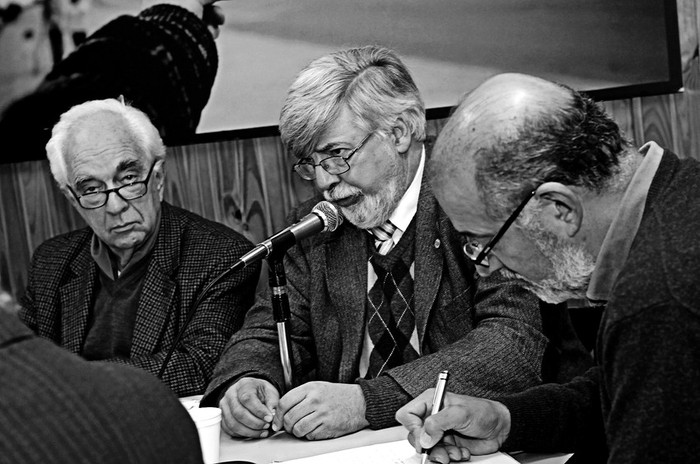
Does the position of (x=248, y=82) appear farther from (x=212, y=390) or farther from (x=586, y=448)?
(x=586, y=448)

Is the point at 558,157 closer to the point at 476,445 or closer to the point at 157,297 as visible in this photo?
the point at 476,445

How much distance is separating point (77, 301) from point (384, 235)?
1126mm

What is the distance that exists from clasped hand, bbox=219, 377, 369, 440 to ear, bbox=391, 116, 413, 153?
737 millimetres

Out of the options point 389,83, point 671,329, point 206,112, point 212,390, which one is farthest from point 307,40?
point 671,329

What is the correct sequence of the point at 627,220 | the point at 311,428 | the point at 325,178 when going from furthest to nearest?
1. the point at 325,178
2. the point at 311,428
3. the point at 627,220

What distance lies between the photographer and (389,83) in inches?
94.6

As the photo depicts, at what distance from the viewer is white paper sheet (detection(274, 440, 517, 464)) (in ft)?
5.32

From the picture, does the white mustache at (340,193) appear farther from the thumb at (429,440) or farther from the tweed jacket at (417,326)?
the thumb at (429,440)

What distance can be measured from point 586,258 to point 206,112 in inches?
76.9

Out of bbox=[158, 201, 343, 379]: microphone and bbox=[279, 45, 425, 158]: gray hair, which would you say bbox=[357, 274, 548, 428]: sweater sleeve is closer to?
bbox=[158, 201, 343, 379]: microphone

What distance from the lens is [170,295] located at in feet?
8.91

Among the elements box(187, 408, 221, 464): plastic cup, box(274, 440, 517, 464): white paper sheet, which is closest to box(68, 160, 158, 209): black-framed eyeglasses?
box(187, 408, 221, 464): plastic cup

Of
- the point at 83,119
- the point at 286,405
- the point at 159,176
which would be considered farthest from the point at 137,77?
the point at 286,405

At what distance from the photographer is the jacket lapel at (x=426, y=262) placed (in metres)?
2.19
